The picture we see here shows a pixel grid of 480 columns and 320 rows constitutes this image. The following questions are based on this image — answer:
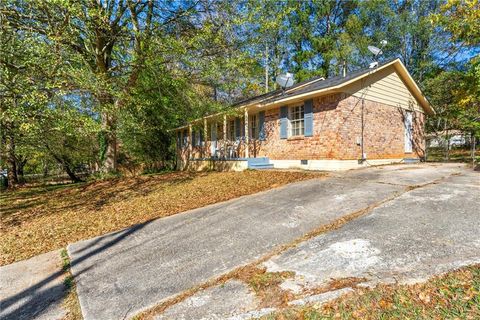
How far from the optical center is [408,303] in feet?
6.77

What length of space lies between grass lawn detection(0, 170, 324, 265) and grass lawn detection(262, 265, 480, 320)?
164 inches

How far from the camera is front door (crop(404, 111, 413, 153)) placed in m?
12.3

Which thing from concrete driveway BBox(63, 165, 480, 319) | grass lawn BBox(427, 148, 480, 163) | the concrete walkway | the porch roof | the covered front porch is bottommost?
the concrete walkway

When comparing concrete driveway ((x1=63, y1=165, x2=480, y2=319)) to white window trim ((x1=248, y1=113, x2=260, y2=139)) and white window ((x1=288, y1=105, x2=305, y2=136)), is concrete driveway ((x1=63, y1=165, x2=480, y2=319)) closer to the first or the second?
white window ((x1=288, y1=105, x2=305, y2=136))

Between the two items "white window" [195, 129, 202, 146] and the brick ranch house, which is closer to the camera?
the brick ranch house

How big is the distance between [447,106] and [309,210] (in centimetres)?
1701

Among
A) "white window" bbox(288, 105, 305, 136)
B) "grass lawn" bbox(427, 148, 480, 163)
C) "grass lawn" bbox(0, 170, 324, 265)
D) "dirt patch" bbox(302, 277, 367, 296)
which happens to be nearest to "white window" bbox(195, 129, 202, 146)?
"white window" bbox(288, 105, 305, 136)

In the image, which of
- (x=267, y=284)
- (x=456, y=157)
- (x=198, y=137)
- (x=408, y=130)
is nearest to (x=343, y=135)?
(x=408, y=130)

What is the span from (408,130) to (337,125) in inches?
221

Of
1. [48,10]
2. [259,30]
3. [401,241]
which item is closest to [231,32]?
[259,30]

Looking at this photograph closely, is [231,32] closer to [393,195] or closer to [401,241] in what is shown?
[393,195]

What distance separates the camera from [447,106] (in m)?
16.2

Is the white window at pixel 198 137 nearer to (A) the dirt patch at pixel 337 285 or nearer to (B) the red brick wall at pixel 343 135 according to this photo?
(B) the red brick wall at pixel 343 135

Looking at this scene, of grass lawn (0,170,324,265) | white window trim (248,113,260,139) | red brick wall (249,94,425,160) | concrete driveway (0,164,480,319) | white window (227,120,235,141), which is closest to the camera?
concrete driveway (0,164,480,319)
